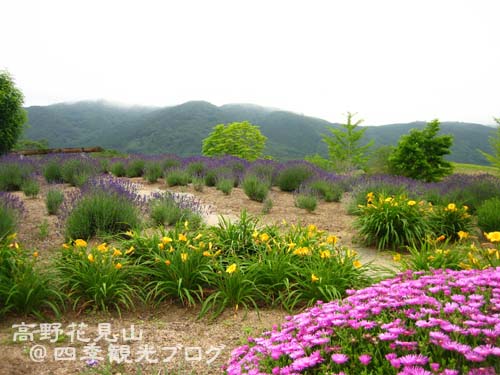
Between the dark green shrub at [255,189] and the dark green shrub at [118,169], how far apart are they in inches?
200

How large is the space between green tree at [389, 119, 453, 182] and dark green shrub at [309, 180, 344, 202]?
8.99m

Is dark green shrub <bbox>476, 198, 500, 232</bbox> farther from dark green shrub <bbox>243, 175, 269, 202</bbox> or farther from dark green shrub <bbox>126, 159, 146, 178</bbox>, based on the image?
dark green shrub <bbox>126, 159, 146, 178</bbox>

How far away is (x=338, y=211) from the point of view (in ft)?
26.1

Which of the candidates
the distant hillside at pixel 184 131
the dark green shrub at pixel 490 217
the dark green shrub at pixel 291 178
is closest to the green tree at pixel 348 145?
the dark green shrub at pixel 291 178

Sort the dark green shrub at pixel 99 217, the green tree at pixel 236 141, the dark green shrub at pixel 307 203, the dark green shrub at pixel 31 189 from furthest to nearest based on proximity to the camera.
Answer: the green tree at pixel 236 141 < the dark green shrub at pixel 31 189 < the dark green shrub at pixel 307 203 < the dark green shrub at pixel 99 217

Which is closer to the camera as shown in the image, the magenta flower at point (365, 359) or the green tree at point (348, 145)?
the magenta flower at point (365, 359)

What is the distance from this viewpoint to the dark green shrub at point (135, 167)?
12109mm

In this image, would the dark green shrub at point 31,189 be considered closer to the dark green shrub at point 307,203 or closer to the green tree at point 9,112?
the dark green shrub at point 307,203

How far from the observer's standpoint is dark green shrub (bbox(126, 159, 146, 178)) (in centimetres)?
1211

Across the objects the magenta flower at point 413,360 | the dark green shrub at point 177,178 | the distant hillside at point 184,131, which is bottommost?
the dark green shrub at point 177,178

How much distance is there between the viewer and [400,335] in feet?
5.22

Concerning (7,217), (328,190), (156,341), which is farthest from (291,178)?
(156,341)

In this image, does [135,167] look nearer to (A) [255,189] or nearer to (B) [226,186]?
(B) [226,186]

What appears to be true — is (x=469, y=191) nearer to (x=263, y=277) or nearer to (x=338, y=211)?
(x=338, y=211)
